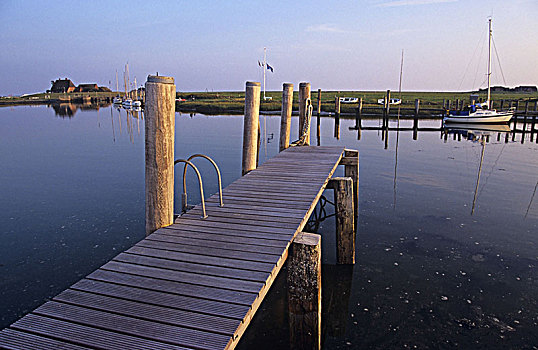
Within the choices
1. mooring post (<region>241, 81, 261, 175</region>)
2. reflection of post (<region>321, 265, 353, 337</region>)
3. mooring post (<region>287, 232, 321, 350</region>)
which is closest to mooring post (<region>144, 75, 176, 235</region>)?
mooring post (<region>287, 232, 321, 350</region>)

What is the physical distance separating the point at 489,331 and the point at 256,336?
3.20 metres

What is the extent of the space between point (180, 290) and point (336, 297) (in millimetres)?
3422

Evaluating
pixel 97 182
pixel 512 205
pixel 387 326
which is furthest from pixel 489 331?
pixel 97 182

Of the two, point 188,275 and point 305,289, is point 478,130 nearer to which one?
point 305,289

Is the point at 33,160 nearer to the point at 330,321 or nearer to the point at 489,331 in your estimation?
the point at 330,321

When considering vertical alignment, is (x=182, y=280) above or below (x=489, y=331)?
above

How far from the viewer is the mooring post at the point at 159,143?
4.54 m

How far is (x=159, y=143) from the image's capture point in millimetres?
4668

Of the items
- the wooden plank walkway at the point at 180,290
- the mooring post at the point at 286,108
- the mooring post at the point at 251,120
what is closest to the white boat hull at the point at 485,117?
the mooring post at the point at 286,108

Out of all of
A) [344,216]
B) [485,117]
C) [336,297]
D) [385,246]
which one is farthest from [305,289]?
[485,117]

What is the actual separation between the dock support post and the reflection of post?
0.31 metres

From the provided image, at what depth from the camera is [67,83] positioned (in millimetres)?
112250

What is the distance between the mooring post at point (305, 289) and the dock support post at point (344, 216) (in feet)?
8.40

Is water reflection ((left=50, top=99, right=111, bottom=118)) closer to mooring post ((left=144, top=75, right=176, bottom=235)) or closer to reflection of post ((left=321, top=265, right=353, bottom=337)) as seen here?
reflection of post ((left=321, top=265, right=353, bottom=337))
